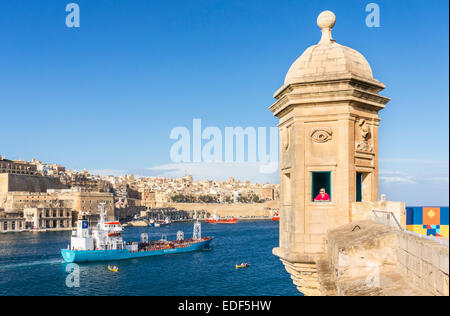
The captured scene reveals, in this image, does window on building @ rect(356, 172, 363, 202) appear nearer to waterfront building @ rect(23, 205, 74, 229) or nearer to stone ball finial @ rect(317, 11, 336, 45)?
stone ball finial @ rect(317, 11, 336, 45)

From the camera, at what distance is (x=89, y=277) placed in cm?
4447

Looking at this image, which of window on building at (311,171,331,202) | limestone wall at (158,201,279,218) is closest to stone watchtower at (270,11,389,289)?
window on building at (311,171,331,202)

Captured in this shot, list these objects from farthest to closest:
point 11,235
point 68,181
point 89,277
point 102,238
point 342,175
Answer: point 68,181 < point 11,235 < point 102,238 < point 89,277 < point 342,175

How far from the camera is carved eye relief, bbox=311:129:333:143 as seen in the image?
670cm

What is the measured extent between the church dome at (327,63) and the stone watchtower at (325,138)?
0.01m

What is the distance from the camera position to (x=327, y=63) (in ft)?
22.7

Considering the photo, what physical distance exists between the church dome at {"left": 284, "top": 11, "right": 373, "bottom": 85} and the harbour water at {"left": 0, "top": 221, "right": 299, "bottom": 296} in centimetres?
2879

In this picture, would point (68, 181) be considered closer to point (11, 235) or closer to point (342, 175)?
point (11, 235)

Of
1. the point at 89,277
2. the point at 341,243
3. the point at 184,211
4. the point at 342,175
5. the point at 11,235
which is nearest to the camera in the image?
the point at 341,243

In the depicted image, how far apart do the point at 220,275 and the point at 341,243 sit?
4072 centimetres

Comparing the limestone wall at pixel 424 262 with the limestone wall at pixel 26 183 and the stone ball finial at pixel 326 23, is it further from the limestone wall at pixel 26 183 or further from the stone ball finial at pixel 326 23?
the limestone wall at pixel 26 183

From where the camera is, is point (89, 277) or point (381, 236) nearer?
point (381, 236)
